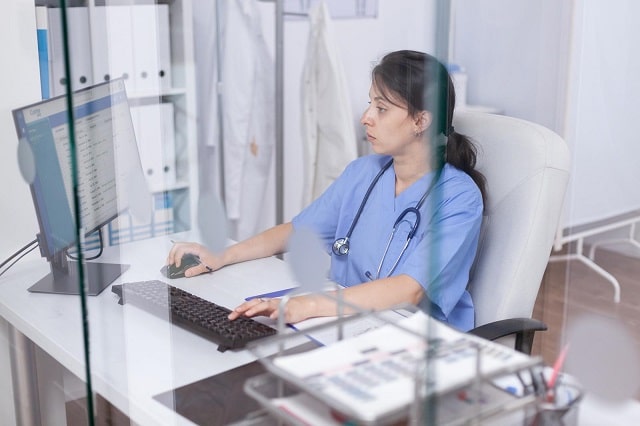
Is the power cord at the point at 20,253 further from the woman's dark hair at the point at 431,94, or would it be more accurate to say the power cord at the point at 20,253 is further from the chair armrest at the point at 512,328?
the chair armrest at the point at 512,328

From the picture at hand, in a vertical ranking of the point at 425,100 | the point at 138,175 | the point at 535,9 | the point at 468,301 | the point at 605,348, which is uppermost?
the point at 535,9

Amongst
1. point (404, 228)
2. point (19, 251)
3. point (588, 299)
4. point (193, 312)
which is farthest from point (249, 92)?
point (588, 299)

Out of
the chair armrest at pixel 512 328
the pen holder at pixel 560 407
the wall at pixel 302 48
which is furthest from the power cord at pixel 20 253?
the wall at pixel 302 48

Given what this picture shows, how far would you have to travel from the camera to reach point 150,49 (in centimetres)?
128

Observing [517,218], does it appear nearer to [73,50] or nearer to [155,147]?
[155,147]

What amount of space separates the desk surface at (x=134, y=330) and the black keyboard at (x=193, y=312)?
0.01m

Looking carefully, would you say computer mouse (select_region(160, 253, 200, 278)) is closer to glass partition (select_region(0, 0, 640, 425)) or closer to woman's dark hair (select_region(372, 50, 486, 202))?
glass partition (select_region(0, 0, 640, 425))

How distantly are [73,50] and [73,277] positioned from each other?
535 mm

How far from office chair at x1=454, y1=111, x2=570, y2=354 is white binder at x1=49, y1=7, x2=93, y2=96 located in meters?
0.71

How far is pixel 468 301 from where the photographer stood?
1.45m

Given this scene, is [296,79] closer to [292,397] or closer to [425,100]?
[425,100]

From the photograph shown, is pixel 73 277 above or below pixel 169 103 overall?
below

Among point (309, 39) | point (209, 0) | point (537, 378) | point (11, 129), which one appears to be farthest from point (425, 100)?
point (309, 39)

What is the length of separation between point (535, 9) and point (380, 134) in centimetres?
36
